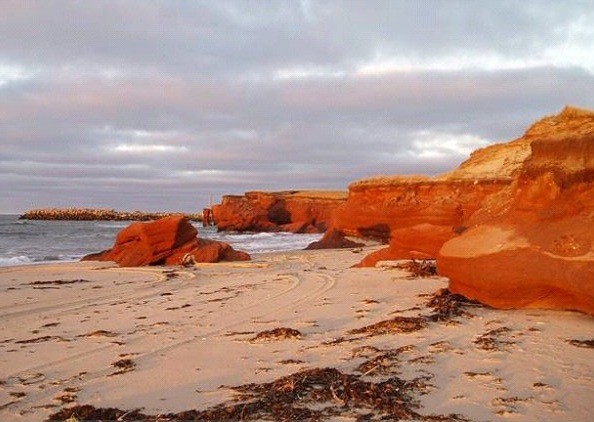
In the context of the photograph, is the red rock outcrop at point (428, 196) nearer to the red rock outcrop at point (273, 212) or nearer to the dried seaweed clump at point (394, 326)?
the dried seaweed clump at point (394, 326)

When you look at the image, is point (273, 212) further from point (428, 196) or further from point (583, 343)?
point (583, 343)

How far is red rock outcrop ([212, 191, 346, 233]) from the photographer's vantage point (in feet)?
196

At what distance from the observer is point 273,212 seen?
207 ft

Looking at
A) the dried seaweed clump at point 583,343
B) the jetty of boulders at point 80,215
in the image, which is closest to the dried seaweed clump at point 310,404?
the dried seaweed clump at point 583,343

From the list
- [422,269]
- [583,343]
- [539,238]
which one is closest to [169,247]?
[422,269]

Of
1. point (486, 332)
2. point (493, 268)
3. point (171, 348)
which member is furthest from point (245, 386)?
point (493, 268)

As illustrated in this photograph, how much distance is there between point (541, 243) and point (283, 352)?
12.6 ft

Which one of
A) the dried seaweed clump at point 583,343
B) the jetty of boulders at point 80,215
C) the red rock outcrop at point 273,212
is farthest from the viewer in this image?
the jetty of boulders at point 80,215

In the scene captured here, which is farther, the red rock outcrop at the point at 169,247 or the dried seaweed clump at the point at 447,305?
the red rock outcrop at the point at 169,247

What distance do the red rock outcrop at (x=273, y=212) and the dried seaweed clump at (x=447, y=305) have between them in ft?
156

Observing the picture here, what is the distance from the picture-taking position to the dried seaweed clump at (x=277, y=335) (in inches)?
237

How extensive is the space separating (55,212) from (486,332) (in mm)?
105107

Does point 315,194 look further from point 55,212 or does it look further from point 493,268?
point 493,268

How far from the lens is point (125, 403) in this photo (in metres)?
4.18
